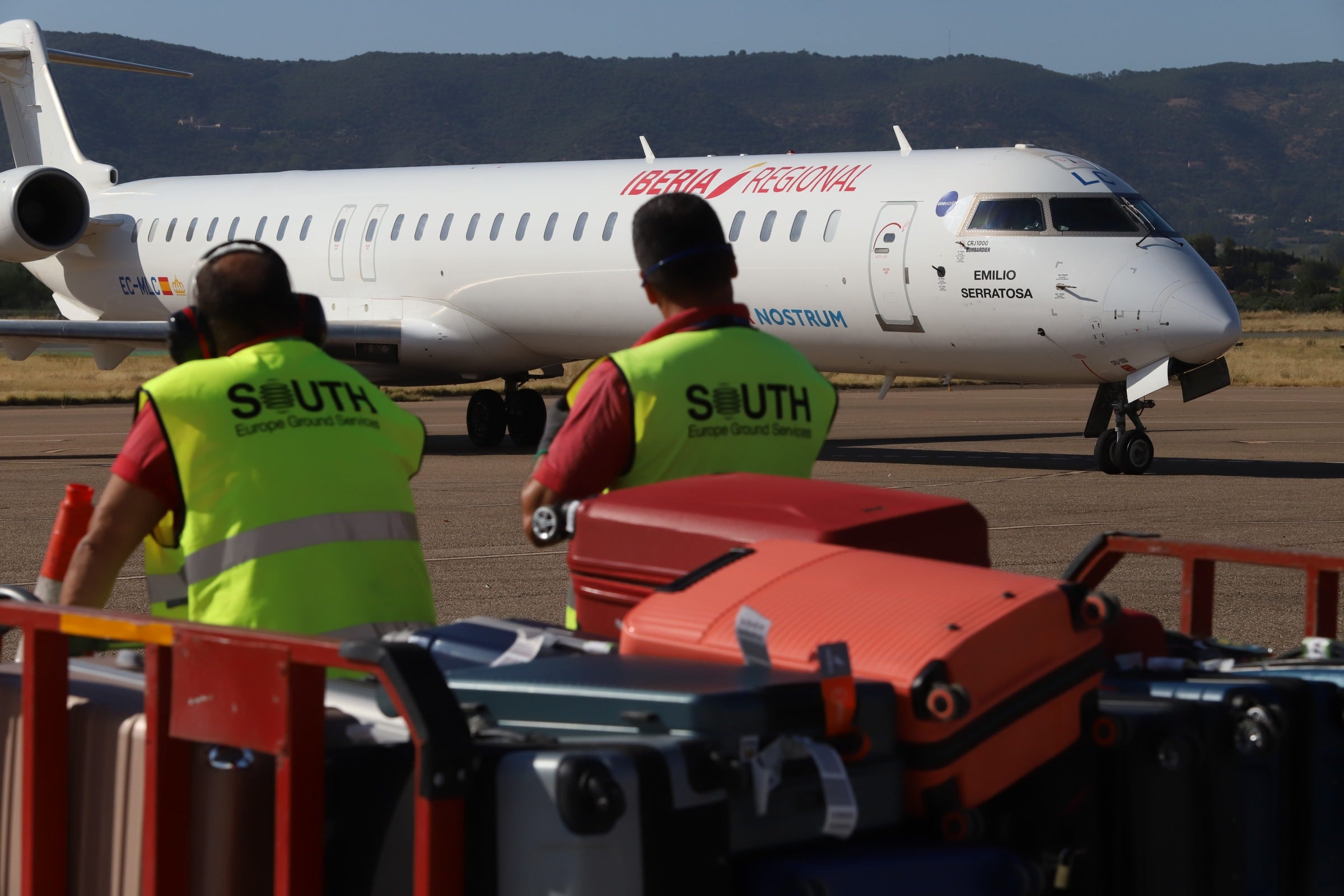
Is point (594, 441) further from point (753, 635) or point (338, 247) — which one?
point (338, 247)

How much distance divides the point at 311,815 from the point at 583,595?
35.6 inches

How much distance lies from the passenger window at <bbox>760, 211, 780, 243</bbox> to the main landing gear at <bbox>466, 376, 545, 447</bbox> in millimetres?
4204

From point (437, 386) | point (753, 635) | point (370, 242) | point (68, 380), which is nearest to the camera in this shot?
point (753, 635)

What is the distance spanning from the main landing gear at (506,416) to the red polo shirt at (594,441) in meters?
15.3

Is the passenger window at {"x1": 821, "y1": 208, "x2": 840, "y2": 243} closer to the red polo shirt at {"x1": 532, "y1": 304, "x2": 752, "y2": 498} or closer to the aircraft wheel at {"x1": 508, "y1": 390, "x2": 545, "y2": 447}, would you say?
the aircraft wheel at {"x1": 508, "y1": 390, "x2": 545, "y2": 447}

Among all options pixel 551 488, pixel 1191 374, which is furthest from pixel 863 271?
pixel 551 488

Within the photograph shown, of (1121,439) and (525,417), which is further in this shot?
(525,417)

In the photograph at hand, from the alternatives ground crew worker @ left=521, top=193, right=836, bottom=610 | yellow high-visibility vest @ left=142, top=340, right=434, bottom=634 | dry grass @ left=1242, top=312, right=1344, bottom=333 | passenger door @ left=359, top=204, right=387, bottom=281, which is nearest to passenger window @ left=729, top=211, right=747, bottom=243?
passenger door @ left=359, top=204, right=387, bottom=281

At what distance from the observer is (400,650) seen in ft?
7.68

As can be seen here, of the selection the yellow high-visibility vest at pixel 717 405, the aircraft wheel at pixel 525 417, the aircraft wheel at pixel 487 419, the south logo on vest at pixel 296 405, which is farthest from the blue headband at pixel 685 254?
the aircraft wheel at pixel 487 419

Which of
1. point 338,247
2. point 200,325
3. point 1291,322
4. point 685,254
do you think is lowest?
point 200,325

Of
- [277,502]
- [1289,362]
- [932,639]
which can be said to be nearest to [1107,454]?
[277,502]

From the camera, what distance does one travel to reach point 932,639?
2.61 metres

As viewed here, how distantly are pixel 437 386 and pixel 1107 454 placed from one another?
36.8ft
